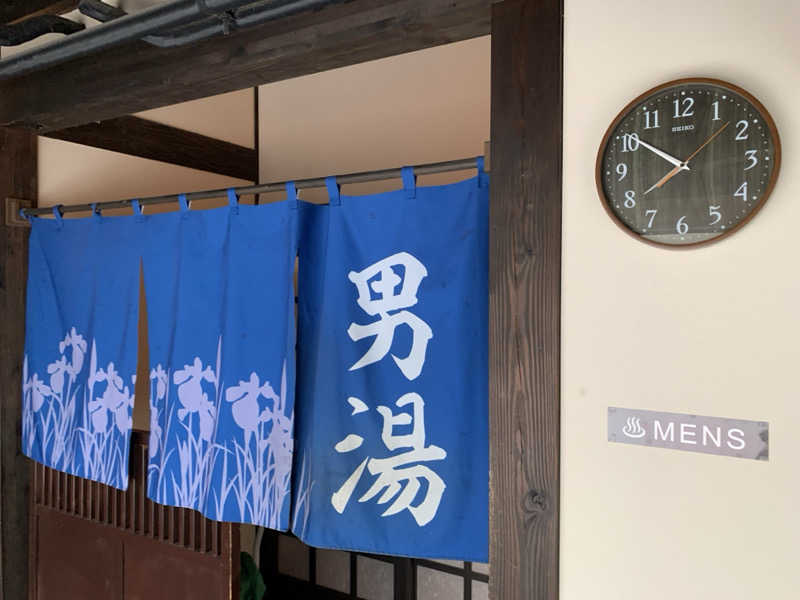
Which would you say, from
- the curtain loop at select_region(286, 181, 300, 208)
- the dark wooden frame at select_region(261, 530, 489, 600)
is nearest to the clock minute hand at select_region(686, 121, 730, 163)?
the curtain loop at select_region(286, 181, 300, 208)

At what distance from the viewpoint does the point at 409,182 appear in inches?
79.4

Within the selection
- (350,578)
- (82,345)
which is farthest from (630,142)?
(350,578)

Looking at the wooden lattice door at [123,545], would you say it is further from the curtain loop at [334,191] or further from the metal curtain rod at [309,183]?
the curtain loop at [334,191]

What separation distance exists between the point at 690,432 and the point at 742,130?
2.35ft

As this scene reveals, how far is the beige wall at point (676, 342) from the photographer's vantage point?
1.37 meters

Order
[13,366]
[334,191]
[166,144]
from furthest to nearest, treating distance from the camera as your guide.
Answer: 1. [166,144]
2. [13,366]
3. [334,191]

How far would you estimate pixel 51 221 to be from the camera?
3.09m

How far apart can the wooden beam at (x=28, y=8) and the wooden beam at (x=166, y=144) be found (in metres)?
0.62

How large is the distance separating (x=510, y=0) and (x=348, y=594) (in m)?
3.76

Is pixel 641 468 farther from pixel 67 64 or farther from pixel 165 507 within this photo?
pixel 67 64

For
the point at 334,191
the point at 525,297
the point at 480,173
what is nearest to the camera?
the point at 525,297

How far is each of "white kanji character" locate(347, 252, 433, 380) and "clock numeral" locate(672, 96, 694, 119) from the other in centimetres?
87

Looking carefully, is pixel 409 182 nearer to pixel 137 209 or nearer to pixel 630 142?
pixel 630 142

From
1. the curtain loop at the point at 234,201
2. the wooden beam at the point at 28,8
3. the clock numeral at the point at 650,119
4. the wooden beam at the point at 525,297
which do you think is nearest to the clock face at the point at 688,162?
the clock numeral at the point at 650,119
